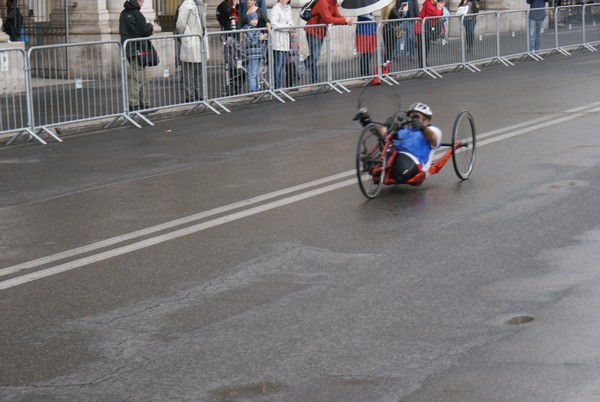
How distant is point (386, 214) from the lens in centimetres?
1005

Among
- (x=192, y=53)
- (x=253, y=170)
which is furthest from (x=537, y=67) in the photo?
(x=253, y=170)

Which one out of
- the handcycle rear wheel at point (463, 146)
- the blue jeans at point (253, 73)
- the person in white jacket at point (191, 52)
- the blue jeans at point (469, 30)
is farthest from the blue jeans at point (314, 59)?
the handcycle rear wheel at point (463, 146)

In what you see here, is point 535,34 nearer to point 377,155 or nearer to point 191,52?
point 191,52

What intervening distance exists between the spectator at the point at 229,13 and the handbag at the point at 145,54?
3.92 m

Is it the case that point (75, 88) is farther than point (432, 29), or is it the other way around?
point (432, 29)

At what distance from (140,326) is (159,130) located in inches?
393

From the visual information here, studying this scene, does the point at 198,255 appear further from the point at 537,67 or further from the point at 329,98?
the point at 537,67

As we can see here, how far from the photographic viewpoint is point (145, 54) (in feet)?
58.7

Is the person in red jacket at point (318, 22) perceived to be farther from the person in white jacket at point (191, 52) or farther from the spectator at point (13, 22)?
the spectator at point (13, 22)

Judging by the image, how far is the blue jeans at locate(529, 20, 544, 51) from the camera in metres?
28.4

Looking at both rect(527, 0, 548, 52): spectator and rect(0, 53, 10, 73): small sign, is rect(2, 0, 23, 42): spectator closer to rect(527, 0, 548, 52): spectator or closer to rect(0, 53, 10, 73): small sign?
rect(0, 53, 10, 73): small sign

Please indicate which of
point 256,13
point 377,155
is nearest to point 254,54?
point 256,13

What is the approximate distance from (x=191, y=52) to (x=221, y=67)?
114 cm

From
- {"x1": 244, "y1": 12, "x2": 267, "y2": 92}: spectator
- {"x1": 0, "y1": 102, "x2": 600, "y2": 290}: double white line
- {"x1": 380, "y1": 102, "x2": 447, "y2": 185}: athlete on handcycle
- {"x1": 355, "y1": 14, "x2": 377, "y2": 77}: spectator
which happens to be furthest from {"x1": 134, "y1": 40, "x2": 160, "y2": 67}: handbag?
{"x1": 380, "y1": 102, "x2": 447, "y2": 185}: athlete on handcycle
